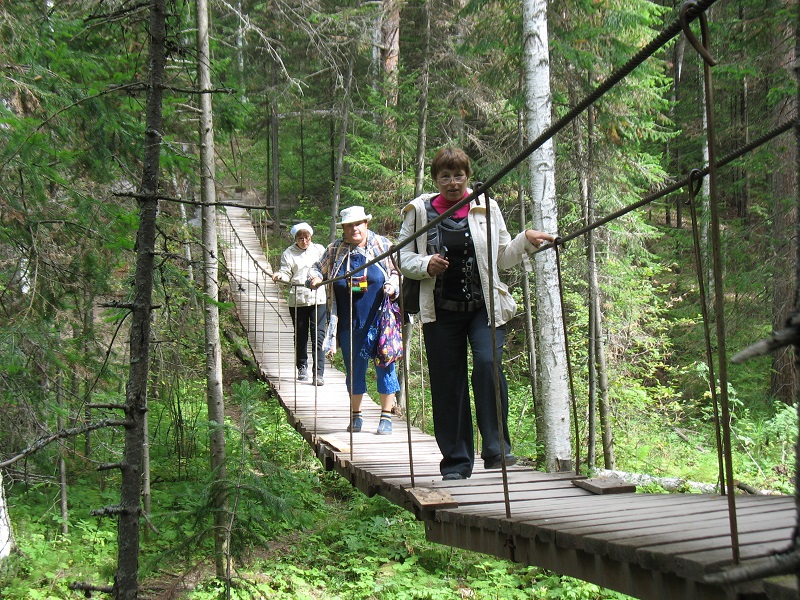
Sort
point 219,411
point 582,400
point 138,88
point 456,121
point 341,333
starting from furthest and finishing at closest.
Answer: point 456,121, point 582,400, point 219,411, point 341,333, point 138,88

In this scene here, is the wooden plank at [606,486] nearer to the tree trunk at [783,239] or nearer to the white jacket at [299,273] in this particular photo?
the tree trunk at [783,239]

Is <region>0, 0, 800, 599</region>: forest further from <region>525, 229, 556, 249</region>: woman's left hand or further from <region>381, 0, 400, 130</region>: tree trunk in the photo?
<region>525, 229, 556, 249</region>: woman's left hand

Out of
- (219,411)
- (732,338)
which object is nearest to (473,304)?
(219,411)

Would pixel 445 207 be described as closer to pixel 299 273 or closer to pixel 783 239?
pixel 299 273

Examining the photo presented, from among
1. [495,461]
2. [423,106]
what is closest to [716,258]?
[495,461]

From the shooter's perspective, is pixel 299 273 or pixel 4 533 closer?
pixel 4 533

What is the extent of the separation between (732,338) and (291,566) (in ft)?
19.0

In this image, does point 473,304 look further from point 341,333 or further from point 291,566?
point 291,566

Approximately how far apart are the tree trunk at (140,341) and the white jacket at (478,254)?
103cm

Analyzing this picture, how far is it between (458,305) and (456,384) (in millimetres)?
325

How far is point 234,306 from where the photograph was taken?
3775mm

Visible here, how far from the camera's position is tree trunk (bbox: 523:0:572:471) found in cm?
589

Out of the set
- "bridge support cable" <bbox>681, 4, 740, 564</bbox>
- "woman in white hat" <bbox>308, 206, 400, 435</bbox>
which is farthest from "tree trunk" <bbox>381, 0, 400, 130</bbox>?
"bridge support cable" <bbox>681, 4, 740, 564</bbox>

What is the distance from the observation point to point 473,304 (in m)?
2.93
